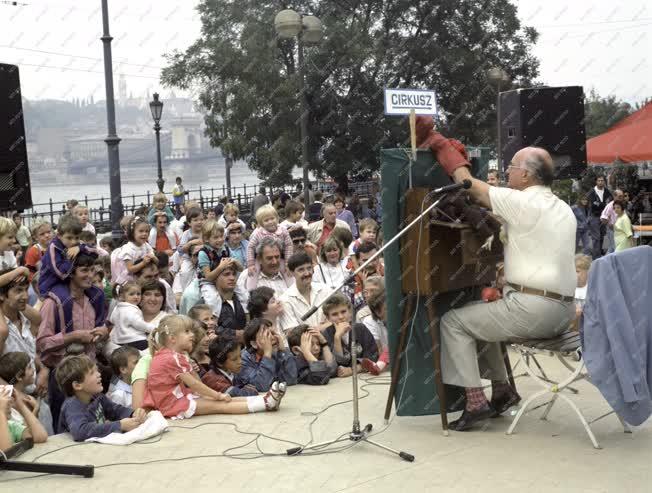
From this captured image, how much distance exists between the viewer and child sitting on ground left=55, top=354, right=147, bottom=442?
5672 mm

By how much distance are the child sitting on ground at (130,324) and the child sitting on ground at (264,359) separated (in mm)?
829

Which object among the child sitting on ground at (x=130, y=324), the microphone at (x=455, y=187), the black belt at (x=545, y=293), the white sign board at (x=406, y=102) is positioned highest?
the white sign board at (x=406, y=102)

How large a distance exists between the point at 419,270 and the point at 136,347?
8.66ft

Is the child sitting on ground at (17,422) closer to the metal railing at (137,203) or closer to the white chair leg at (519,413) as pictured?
the white chair leg at (519,413)

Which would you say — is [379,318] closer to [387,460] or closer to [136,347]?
[136,347]

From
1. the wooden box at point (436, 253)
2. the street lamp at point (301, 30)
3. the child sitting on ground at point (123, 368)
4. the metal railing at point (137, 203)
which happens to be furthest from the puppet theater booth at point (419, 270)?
the metal railing at point (137, 203)

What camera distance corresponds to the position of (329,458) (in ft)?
17.0

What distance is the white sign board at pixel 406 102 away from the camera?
5625mm

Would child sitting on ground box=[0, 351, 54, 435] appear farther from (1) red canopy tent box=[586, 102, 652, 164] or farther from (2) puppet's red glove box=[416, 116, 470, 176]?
(1) red canopy tent box=[586, 102, 652, 164]

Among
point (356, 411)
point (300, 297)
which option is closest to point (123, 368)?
point (300, 297)

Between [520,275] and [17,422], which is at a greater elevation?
[520,275]

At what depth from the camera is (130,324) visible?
7191 millimetres

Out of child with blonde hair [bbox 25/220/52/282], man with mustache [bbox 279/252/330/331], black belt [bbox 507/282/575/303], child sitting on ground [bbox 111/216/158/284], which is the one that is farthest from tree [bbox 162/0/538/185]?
black belt [bbox 507/282/575/303]

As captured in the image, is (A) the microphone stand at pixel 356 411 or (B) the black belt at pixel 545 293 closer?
(A) the microphone stand at pixel 356 411
